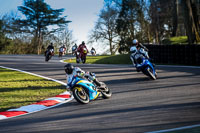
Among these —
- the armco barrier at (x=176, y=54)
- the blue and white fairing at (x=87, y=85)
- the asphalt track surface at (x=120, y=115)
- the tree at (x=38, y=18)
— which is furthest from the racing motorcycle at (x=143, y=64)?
the tree at (x=38, y=18)

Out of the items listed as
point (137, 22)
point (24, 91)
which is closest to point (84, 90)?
point (24, 91)

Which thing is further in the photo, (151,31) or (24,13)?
(24,13)

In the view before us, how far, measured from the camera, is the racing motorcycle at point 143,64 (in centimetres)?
1203

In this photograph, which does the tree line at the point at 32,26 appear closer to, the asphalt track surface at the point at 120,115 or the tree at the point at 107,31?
the tree at the point at 107,31

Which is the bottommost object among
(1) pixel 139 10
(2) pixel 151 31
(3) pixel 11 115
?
(3) pixel 11 115

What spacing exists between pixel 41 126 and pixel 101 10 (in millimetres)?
47967

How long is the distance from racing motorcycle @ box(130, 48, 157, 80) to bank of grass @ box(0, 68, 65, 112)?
350 centimetres

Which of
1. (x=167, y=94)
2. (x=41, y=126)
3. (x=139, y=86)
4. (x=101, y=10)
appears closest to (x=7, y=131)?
(x=41, y=126)

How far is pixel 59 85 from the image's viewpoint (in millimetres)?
11883

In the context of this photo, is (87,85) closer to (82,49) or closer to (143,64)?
(143,64)

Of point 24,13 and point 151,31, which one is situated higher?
point 24,13

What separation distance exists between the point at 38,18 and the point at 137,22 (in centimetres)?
1925

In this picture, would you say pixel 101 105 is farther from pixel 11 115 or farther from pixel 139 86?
pixel 139 86

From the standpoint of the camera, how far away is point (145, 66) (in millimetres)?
12078
